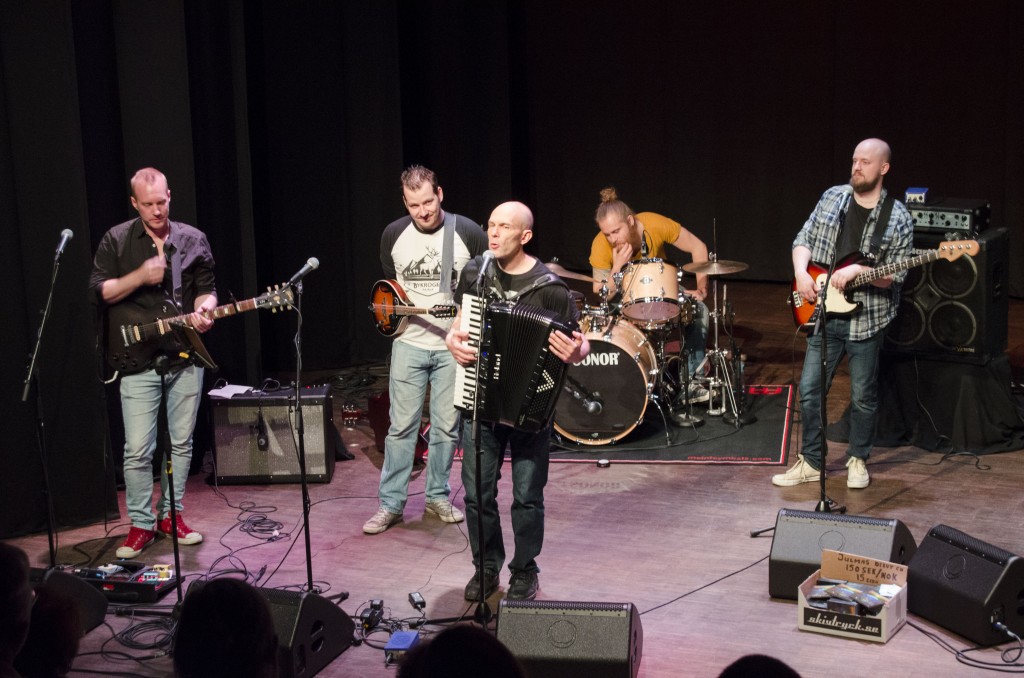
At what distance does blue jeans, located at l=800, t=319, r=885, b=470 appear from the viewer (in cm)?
734

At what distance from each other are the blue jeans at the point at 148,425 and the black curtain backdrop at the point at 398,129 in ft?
2.17

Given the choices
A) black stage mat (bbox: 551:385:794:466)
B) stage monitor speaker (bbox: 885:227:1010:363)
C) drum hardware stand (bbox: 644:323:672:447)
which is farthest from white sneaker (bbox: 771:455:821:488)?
stage monitor speaker (bbox: 885:227:1010:363)

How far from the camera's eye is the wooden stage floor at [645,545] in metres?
5.52

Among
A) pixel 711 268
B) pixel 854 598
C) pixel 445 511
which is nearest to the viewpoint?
pixel 854 598

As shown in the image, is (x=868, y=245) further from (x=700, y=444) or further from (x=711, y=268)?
(x=700, y=444)

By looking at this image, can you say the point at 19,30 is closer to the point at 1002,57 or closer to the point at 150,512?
the point at 150,512

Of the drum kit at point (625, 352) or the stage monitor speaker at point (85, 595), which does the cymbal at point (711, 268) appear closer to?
the drum kit at point (625, 352)

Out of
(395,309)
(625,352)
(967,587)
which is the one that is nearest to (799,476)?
(625,352)

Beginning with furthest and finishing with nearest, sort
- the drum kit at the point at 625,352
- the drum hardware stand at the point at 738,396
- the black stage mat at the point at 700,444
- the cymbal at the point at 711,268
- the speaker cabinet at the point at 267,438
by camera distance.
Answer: the drum hardware stand at the point at 738,396 → the cymbal at the point at 711,268 → the drum kit at the point at 625,352 → the black stage mat at the point at 700,444 → the speaker cabinet at the point at 267,438

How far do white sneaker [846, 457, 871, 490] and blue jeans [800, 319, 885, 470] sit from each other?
42 mm

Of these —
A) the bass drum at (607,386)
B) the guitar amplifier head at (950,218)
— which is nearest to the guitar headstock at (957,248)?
the guitar amplifier head at (950,218)

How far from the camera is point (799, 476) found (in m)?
7.64

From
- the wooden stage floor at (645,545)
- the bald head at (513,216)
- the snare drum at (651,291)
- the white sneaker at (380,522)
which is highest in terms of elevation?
the bald head at (513,216)

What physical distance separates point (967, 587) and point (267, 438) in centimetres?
464
